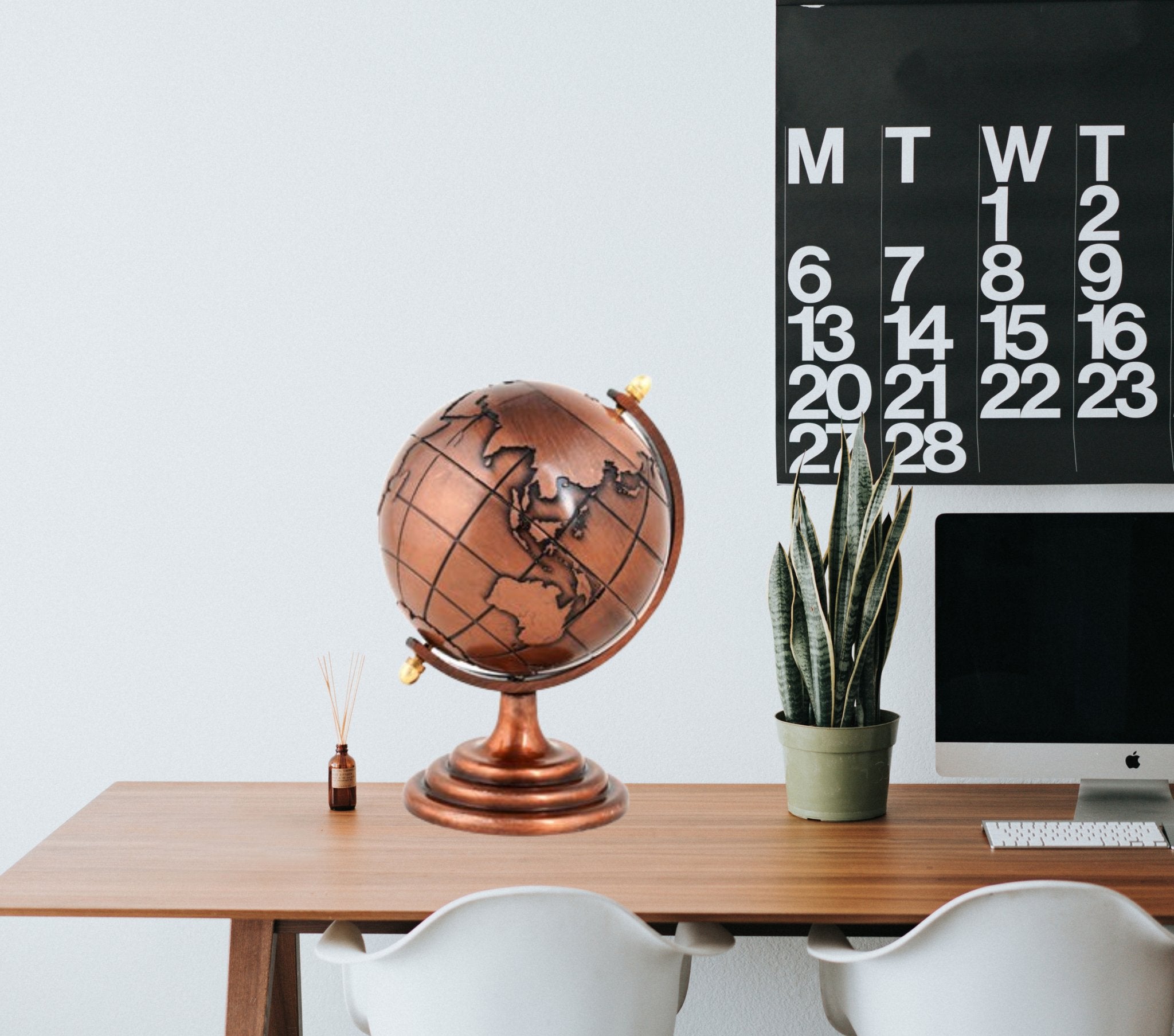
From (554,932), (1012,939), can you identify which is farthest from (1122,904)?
(554,932)

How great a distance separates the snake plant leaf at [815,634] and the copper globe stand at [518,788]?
1.05ft

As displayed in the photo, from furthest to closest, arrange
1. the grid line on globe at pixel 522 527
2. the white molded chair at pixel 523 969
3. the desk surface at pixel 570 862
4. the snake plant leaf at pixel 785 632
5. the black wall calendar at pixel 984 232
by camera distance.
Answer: the black wall calendar at pixel 984 232 → the snake plant leaf at pixel 785 632 → the grid line on globe at pixel 522 527 → the desk surface at pixel 570 862 → the white molded chair at pixel 523 969

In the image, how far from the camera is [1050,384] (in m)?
2.15

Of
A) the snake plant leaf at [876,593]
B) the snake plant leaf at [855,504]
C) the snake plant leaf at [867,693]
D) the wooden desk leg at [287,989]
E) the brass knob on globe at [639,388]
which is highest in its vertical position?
the brass knob on globe at [639,388]

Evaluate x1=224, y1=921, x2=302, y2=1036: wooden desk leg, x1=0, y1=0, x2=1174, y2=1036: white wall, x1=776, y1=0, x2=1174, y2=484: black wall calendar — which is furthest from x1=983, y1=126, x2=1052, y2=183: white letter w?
x1=224, y1=921, x2=302, y2=1036: wooden desk leg

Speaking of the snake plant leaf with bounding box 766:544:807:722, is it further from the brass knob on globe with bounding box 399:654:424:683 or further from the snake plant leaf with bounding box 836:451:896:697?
the brass knob on globe with bounding box 399:654:424:683

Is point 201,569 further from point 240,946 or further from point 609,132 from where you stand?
point 609,132

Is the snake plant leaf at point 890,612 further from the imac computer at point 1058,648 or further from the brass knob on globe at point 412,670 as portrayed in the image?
the brass knob on globe at point 412,670

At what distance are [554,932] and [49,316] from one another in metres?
1.50

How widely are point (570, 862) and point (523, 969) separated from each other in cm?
27

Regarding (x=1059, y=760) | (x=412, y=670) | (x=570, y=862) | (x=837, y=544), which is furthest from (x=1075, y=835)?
(x=412, y=670)

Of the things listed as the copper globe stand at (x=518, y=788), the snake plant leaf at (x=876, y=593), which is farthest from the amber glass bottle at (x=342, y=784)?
the snake plant leaf at (x=876, y=593)

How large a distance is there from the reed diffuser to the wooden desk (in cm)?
3

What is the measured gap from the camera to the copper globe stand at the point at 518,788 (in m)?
1.74
